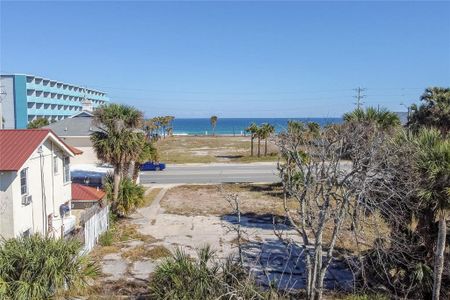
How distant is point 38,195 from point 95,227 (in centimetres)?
302

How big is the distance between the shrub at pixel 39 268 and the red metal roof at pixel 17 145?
13.4 ft

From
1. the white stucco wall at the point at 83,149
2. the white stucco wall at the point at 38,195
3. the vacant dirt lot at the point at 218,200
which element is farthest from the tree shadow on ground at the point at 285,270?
the white stucco wall at the point at 83,149

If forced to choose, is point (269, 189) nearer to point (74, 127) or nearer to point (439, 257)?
point (74, 127)

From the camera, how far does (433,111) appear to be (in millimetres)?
26438

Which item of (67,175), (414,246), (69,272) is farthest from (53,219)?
(414,246)

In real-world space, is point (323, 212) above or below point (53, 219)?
above

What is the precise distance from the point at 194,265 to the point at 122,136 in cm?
1340

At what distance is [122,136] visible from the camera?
24969mm

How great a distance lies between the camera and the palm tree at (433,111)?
2605cm

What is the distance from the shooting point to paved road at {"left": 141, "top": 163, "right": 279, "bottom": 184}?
4238 centimetres

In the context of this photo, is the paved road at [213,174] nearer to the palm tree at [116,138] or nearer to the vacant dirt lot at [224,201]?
the vacant dirt lot at [224,201]

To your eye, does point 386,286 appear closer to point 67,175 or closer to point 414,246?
point 414,246

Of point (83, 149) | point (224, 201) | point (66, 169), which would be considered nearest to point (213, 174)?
point (224, 201)

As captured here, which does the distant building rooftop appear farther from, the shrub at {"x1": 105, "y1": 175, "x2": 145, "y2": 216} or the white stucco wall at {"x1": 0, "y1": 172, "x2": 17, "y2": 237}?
the white stucco wall at {"x1": 0, "y1": 172, "x2": 17, "y2": 237}
